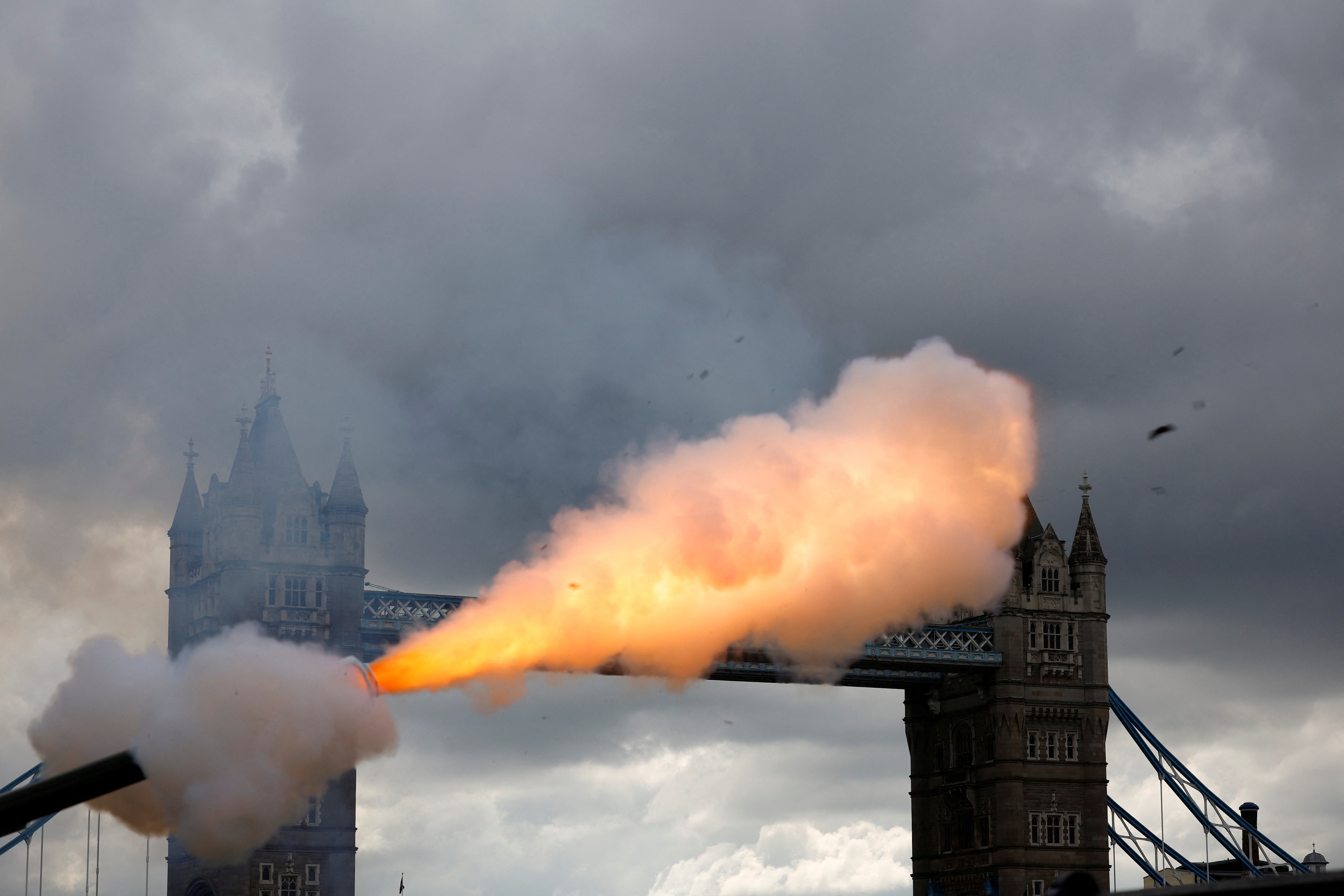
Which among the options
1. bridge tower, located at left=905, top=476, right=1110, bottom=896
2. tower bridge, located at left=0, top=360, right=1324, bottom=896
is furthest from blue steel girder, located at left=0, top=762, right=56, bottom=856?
bridge tower, located at left=905, top=476, right=1110, bottom=896

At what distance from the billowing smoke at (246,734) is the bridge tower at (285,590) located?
129 ft

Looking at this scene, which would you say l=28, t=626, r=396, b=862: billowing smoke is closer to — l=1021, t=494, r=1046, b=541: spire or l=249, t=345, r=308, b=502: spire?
l=249, t=345, r=308, b=502: spire

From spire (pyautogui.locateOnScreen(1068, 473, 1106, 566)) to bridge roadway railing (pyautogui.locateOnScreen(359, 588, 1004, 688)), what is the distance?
7094mm

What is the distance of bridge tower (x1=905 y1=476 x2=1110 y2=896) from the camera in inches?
3999

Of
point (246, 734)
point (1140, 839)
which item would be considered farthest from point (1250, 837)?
point (246, 734)

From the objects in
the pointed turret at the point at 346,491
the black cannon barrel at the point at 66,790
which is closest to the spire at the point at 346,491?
the pointed turret at the point at 346,491

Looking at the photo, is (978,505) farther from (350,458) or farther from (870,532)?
(350,458)

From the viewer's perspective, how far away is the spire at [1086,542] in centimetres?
10631

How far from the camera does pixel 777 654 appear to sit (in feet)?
306

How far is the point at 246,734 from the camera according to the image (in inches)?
1850

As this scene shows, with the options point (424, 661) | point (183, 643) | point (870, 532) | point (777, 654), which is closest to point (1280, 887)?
point (424, 661)

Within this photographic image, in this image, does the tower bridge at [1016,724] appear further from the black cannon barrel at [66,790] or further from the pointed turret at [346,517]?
the black cannon barrel at [66,790]

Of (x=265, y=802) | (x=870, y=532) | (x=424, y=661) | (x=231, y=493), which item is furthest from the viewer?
(x=231, y=493)

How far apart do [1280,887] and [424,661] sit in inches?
1367
